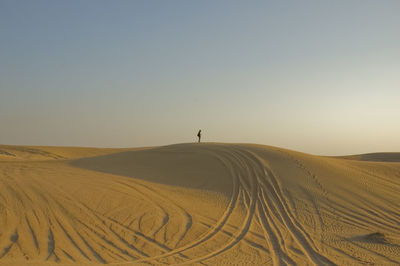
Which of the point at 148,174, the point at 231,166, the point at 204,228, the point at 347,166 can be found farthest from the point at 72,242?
the point at 347,166

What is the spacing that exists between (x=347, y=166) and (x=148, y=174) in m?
11.5

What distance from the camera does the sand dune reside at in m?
8.05

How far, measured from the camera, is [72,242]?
26.6 ft

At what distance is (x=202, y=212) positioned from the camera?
453 inches

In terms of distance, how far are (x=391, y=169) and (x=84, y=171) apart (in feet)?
58.6

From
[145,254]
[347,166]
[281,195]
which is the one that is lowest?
[145,254]

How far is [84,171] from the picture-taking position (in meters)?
16.1

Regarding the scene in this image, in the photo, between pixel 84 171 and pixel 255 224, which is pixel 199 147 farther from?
pixel 255 224

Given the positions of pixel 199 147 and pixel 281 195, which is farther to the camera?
pixel 199 147

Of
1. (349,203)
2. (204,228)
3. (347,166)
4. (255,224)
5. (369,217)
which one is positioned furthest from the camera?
(347,166)

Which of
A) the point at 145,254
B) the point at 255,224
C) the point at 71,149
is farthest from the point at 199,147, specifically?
the point at 71,149

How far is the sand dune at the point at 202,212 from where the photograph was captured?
805 centimetres

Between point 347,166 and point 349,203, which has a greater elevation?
point 347,166

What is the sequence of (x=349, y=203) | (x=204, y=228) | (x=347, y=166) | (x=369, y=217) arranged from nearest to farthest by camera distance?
(x=204, y=228) → (x=369, y=217) → (x=349, y=203) → (x=347, y=166)
